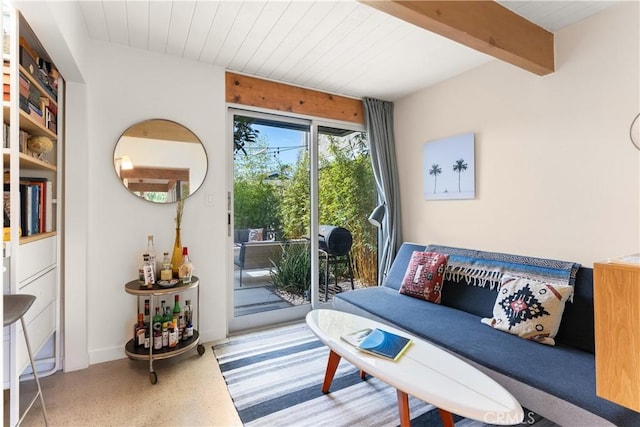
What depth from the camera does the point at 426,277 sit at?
8.23ft

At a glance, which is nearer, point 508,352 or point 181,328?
point 508,352

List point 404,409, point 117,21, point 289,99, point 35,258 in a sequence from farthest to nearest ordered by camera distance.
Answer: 1. point 289,99
2. point 117,21
3. point 35,258
4. point 404,409

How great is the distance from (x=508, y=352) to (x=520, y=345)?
136 millimetres

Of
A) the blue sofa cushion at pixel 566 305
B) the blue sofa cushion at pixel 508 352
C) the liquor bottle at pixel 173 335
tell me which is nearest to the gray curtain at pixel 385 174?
the blue sofa cushion at pixel 566 305

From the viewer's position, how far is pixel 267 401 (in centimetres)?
182

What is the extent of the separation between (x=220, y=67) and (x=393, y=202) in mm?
2066

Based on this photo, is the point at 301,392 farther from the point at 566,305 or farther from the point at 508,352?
the point at 566,305

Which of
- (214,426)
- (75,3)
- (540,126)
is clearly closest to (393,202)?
(540,126)

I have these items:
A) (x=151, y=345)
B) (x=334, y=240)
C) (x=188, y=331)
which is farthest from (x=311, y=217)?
(x=151, y=345)

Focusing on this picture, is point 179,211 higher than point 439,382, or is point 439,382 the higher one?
point 179,211

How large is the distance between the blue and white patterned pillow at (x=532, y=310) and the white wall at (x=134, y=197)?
2.08 m

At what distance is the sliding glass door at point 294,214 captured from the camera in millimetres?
2914

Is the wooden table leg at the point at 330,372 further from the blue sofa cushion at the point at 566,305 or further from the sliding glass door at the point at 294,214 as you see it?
the sliding glass door at the point at 294,214

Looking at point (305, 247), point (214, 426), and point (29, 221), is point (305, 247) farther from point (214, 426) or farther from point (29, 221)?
point (29, 221)
